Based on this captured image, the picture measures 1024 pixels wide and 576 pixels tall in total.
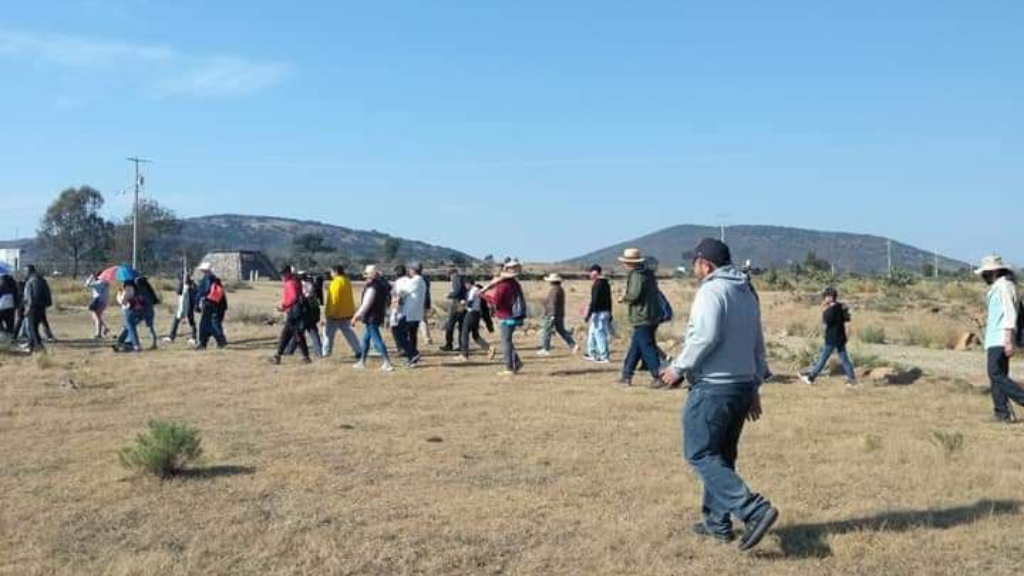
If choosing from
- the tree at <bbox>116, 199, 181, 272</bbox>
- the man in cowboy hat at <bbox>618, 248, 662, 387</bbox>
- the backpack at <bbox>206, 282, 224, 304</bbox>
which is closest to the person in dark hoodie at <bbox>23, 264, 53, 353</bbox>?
the backpack at <bbox>206, 282, 224, 304</bbox>

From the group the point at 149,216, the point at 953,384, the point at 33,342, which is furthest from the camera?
the point at 149,216

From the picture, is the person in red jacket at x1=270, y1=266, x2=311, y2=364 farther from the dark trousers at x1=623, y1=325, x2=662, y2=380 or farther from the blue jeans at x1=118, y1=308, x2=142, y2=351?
the dark trousers at x1=623, y1=325, x2=662, y2=380

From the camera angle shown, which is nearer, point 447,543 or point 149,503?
point 447,543

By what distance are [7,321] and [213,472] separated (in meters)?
12.1

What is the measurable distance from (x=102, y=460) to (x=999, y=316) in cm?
867

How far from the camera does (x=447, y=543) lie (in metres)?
6.39

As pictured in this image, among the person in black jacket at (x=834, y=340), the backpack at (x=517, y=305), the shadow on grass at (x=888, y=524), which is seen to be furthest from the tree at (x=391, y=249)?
the shadow on grass at (x=888, y=524)

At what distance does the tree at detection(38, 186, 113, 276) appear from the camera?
85.2m

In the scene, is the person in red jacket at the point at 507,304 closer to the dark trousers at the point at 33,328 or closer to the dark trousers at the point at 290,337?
the dark trousers at the point at 290,337

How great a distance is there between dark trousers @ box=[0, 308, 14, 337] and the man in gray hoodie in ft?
50.7

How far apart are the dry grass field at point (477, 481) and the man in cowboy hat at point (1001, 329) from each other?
377 mm

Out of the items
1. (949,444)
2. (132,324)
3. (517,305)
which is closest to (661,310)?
(517,305)

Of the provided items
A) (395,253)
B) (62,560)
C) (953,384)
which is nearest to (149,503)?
(62,560)

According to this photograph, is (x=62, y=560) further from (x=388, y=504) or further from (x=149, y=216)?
(x=149, y=216)
